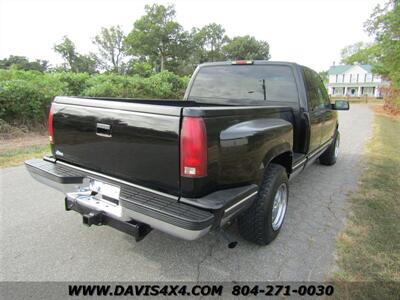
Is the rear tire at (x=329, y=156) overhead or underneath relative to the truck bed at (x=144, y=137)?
underneath

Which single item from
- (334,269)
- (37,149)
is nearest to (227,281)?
(334,269)

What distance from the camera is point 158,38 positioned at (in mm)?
49406

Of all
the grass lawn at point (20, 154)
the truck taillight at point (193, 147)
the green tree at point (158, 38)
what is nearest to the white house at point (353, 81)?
the green tree at point (158, 38)

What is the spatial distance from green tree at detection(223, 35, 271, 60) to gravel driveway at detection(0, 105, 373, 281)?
60.1 meters

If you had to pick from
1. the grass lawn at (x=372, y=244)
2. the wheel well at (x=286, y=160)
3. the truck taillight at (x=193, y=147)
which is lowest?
the grass lawn at (x=372, y=244)

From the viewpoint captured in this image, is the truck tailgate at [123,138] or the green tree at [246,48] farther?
the green tree at [246,48]

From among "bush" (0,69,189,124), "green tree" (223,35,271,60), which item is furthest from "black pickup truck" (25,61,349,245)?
"green tree" (223,35,271,60)

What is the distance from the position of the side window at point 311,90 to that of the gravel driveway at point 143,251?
157 centimetres

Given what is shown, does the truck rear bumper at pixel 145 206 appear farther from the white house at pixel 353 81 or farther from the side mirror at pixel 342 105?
the white house at pixel 353 81

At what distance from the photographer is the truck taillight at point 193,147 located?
6.35 ft

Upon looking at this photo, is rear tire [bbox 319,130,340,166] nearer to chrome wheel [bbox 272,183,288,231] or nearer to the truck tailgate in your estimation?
chrome wheel [bbox 272,183,288,231]

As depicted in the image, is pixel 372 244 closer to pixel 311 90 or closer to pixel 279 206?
pixel 279 206

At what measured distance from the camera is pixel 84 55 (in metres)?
61.7

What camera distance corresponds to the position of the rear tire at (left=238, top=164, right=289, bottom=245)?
2.66 meters
